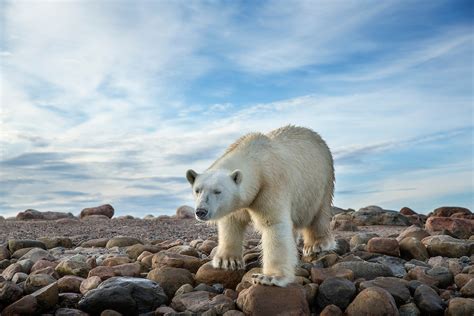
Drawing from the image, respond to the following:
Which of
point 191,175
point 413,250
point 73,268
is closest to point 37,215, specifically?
point 73,268

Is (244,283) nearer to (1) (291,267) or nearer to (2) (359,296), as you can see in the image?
(1) (291,267)

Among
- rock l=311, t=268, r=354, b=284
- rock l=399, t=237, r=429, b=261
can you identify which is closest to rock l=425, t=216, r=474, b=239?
rock l=399, t=237, r=429, b=261

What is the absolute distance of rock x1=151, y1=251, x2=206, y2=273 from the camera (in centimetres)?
768

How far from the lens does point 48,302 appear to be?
647 cm

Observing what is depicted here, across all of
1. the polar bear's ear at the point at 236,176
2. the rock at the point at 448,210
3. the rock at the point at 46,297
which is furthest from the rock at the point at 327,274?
the rock at the point at 448,210

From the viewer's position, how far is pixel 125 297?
637 centimetres

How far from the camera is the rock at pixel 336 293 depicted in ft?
21.1

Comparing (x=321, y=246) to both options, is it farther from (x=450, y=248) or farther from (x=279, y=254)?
(x=450, y=248)

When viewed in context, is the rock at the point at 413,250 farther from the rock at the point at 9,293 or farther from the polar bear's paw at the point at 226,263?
the rock at the point at 9,293

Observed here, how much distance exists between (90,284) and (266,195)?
8.28ft

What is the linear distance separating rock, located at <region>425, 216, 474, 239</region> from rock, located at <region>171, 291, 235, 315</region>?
760 cm

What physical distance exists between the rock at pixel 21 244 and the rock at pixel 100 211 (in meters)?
8.73

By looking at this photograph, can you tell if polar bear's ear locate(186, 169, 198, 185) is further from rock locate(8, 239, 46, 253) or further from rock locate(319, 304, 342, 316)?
rock locate(8, 239, 46, 253)

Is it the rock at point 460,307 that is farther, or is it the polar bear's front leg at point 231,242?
the polar bear's front leg at point 231,242
